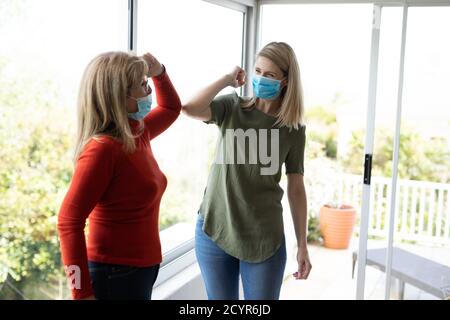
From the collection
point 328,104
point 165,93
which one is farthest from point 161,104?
point 328,104

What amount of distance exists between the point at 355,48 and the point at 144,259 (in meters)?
3.13

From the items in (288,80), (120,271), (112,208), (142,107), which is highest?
(288,80)

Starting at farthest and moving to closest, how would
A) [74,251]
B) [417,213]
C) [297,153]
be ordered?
1. [417,213]
2. [297,153]
3. [74,251]

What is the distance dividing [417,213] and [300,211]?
1407mm

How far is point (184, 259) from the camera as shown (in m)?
2.55

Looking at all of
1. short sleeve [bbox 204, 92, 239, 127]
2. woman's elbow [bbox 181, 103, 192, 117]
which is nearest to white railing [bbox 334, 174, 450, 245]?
short sleeve [bbox 204, 92, 239, 127]

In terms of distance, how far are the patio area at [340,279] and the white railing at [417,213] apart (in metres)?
A: 0.06

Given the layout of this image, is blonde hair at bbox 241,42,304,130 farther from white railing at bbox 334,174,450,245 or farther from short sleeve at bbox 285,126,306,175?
white railing at bbox 334,174,450,245

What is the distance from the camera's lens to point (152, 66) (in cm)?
155

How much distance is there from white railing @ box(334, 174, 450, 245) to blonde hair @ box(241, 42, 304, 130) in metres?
1.24

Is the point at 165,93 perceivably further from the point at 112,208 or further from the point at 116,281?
the point at 116,281

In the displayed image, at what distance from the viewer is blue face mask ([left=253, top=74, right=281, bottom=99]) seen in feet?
5.59
